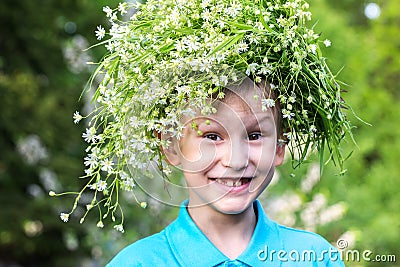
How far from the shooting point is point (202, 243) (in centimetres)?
204

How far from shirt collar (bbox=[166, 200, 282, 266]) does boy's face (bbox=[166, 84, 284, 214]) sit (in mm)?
116

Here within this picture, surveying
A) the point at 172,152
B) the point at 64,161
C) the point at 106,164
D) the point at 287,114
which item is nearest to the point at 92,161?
the point at 106,164

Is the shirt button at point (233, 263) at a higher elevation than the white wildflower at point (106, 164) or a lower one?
lower

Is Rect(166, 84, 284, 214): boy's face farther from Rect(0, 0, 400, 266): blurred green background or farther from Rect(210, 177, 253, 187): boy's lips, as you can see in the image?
Rect(0, 0, 400, 266): blurred green background

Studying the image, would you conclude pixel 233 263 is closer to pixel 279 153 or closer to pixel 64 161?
pixel 279 153

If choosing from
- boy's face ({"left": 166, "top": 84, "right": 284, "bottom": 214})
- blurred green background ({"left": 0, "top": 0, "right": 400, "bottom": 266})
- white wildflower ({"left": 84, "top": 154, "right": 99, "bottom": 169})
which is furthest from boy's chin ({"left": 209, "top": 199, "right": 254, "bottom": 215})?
blurred green background ({"left": 0, "top": 0, "right": 400, "bottom": 266})

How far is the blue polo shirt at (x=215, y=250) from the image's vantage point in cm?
201

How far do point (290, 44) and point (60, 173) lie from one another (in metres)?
4.98

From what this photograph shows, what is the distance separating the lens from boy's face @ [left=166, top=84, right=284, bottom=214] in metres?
1.90

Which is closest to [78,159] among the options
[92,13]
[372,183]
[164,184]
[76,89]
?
[76,89]

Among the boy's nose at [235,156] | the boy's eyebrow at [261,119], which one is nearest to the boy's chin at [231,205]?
the boy's nose at [235,156]

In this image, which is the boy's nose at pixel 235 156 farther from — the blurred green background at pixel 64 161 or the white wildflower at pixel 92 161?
the blurred green background at pixel 64 161

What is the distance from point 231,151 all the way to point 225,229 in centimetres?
27

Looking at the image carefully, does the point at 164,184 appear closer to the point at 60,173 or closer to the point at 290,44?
the point at 290,44
